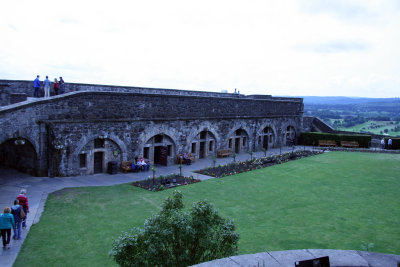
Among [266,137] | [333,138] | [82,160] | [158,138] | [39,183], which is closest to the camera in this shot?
[39,183]

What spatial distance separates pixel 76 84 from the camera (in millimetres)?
20422

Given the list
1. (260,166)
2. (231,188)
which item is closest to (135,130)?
(231,188)

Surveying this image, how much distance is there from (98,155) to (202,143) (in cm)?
906

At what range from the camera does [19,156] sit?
57.4ft

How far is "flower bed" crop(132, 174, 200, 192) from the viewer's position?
1566cm

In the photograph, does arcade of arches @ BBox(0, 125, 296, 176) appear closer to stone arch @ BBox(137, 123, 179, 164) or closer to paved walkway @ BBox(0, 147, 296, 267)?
stone arch @ BBox(137, 123, 179, 164)

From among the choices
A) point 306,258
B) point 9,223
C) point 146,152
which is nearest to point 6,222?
point 9,223

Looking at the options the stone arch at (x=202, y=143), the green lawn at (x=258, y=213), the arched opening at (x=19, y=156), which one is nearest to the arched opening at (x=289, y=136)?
the stone arch at (x=202, y=143)

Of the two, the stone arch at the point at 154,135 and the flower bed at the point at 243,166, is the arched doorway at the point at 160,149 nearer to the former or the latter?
the stone arch at the point at 154,135

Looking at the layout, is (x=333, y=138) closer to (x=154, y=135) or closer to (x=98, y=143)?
(x=154, y=135)

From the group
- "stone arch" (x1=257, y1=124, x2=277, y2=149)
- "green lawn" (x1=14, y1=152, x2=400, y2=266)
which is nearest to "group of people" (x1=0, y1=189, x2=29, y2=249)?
"green lawn" (x1=14, y1=152, x2=400, y2=266)

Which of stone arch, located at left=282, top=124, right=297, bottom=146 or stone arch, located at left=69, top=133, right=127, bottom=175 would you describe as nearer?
stone arch, located at left=69, top=133, right=127, bottom=175

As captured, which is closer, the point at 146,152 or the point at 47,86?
the point at 47,86

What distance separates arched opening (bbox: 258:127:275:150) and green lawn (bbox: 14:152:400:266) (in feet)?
37.8
